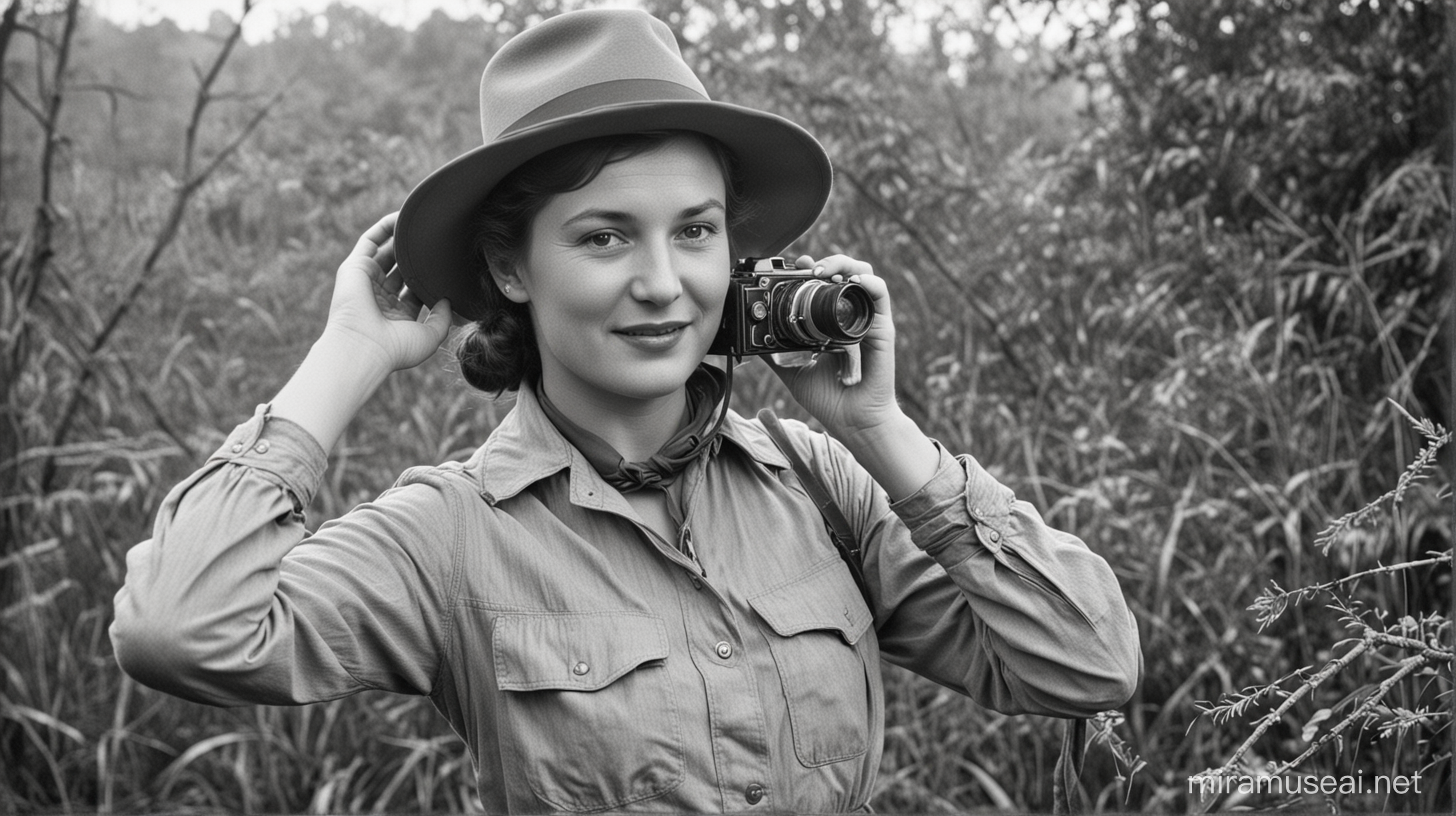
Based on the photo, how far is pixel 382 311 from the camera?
174cm

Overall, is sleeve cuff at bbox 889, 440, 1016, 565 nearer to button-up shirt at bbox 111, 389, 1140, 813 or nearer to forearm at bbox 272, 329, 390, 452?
button-up shirt at bbox 111, 389, 1140, 813

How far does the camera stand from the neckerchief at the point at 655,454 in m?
1.74

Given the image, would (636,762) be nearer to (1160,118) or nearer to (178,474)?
(178,474)

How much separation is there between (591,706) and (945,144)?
151 inches

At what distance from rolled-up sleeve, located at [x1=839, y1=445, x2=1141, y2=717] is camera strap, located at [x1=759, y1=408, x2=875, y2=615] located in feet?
0.29

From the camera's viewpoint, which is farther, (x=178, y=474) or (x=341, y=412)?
(x=178, y=474)

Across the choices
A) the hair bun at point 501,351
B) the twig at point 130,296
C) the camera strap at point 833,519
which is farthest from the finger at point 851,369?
the twig at point 130,296

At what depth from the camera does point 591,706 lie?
5.13 ft

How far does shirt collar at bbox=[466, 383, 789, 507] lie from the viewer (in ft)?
5.53

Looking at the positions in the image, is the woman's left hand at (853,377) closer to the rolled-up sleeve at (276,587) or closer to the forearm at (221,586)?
the rolled-up sleeve at (276,587)

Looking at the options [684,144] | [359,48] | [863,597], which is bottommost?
[863,597]

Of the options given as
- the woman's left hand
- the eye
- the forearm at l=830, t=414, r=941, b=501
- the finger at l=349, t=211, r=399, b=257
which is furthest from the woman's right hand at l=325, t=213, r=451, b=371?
the forearm at l=830, t=414, r=941, b=501

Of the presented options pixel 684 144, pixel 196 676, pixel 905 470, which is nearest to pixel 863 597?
pixel 905 470

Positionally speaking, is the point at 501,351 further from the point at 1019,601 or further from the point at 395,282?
the point at 1019,601
